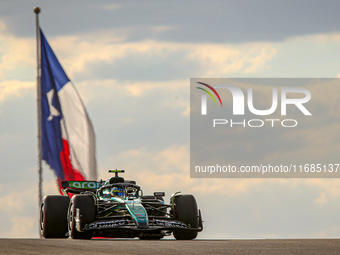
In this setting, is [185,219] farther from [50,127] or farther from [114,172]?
[50,127]

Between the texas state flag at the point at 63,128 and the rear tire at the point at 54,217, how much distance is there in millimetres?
6742

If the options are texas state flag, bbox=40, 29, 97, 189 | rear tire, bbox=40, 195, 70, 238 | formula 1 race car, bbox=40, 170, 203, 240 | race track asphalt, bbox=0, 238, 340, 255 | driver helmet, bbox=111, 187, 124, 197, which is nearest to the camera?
race track asphalt, bbox=0, 238, 340, 255

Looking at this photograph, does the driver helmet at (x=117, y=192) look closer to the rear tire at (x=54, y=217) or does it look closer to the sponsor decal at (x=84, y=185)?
the rear tire at (x=54, y=217)

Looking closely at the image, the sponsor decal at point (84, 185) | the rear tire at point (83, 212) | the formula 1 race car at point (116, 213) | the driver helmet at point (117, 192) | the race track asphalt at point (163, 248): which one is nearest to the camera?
the race track asphalt at point (163, 248)

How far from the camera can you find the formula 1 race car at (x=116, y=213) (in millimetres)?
18844

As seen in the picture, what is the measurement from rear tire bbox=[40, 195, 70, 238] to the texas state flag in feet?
22.1

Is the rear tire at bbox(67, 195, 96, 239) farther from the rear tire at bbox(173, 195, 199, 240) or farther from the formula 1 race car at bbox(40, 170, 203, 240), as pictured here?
the rear tire at bbox(173, 195, 199, 240)

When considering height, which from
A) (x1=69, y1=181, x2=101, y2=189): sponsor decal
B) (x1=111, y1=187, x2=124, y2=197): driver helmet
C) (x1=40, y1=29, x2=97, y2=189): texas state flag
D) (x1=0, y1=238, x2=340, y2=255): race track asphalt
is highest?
(x1=40, y1=29, x2=97, y2=189): texas state flag

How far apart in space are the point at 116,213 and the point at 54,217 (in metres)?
1.98

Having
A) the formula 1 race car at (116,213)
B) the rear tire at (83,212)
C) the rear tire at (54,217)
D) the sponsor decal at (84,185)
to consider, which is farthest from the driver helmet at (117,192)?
the rear tire at (83,212)

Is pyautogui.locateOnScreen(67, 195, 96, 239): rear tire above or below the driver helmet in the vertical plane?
below

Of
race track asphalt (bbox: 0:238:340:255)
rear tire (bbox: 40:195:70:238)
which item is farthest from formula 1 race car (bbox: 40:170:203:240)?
race track asphalt (bbox: 0:238:340:255)

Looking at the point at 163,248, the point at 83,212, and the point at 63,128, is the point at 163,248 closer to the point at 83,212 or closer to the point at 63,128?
the point at 83,212

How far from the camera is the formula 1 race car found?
18844 millimetres
